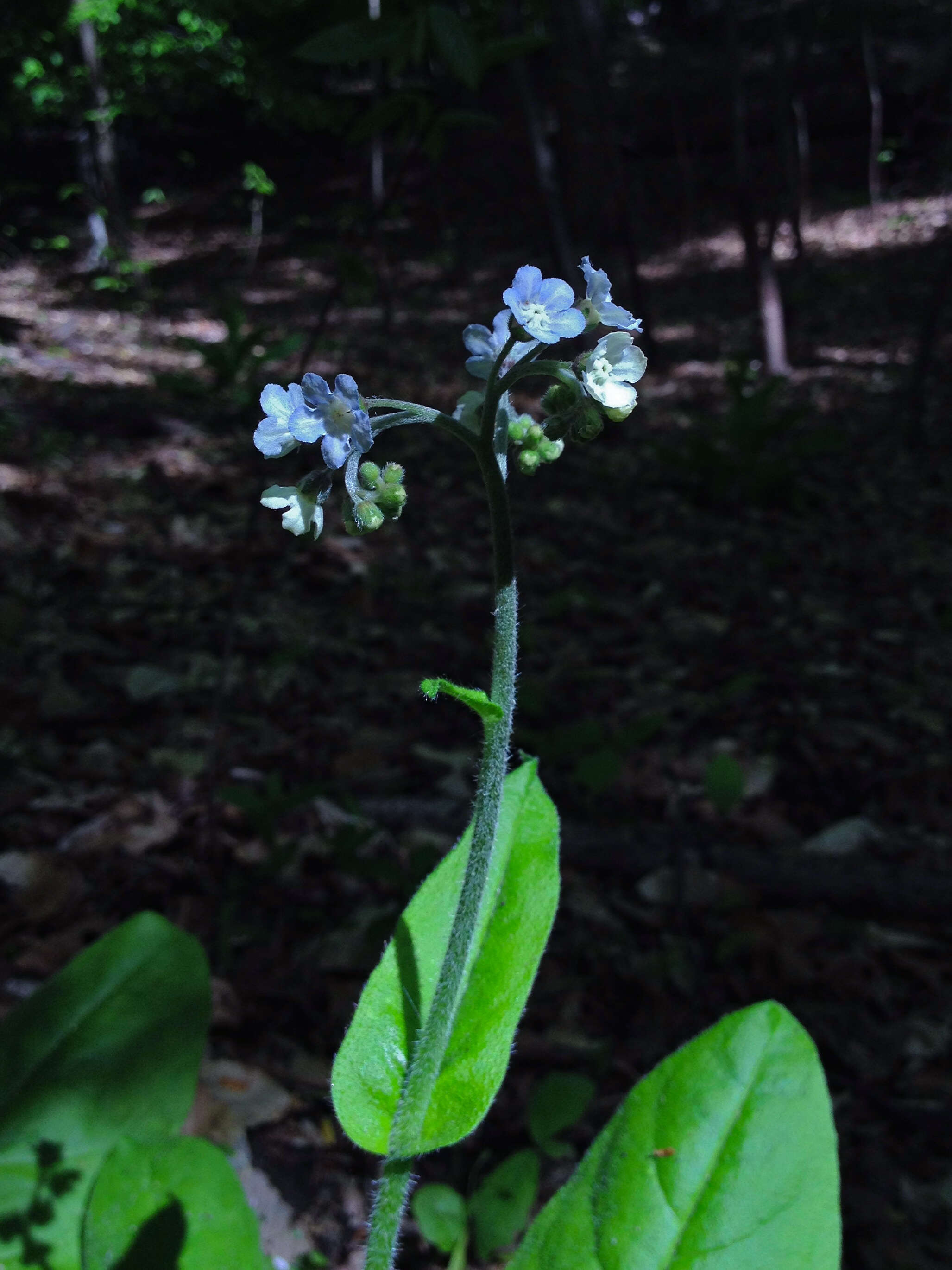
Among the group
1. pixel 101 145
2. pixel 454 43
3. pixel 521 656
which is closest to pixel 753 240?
pixel 521 656

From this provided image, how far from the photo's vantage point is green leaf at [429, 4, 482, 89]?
1.72 m

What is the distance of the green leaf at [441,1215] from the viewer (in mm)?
1918

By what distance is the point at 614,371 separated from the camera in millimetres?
1149

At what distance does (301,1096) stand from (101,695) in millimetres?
1956

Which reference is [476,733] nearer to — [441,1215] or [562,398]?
[441,1215]

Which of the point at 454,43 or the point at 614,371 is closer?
the point at 614,371

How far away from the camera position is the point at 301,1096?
2225mm

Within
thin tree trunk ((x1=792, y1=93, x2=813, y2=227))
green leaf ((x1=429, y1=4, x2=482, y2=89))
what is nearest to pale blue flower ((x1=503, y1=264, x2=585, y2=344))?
green leaf ((x1=429, y1=4, x2=482, y2=89))

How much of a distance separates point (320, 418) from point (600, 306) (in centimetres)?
38

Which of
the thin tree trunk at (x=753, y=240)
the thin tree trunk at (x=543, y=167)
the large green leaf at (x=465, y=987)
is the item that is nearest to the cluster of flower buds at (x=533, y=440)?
the large green leaf at (x=465, y=987)

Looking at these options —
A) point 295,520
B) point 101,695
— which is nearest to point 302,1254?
point 295,520

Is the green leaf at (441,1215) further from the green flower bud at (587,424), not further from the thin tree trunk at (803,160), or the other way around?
the thin tree trunk at (803,160)

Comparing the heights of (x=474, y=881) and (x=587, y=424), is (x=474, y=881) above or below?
below

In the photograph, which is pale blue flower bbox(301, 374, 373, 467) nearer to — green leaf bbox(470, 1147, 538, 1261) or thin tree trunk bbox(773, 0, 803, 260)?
green leaf bbox(470, 1147, 538, 1261)
